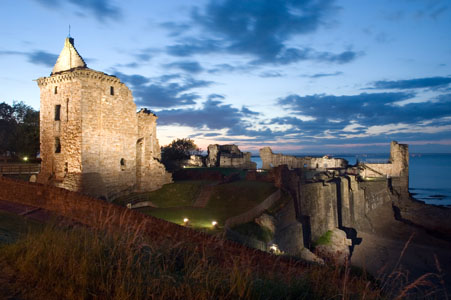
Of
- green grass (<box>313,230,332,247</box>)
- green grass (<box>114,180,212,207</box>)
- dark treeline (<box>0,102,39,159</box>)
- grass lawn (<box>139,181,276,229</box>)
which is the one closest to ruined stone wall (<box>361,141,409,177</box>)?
green grass (<box>313,230,332,247</box>)

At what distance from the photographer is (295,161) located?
43.5m

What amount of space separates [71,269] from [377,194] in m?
40.5

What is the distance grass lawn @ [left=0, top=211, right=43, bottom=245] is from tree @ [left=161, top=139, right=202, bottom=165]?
37.8 metres

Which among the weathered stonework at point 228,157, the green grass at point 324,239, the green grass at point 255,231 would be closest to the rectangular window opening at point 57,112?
the green grass at point 255,231

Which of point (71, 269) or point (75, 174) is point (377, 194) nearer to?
point (75, 174)

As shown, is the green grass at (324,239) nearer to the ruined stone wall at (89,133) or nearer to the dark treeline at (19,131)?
the ruined stone wall at (89,133)

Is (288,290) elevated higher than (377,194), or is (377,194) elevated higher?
(288,290)

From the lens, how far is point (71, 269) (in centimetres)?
438

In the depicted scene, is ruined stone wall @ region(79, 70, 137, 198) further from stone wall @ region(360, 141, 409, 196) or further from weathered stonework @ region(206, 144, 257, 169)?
stone wall @ region(360, 141, 409, 196)

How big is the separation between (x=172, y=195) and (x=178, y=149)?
28171 mm

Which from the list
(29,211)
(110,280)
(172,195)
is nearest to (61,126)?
(172,195)

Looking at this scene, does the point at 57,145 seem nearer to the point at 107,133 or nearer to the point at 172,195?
the point at 107,133

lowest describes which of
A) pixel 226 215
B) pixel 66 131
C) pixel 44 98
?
pixel 226 215

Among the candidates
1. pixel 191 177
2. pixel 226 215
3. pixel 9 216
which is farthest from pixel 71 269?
pixel 191 177
